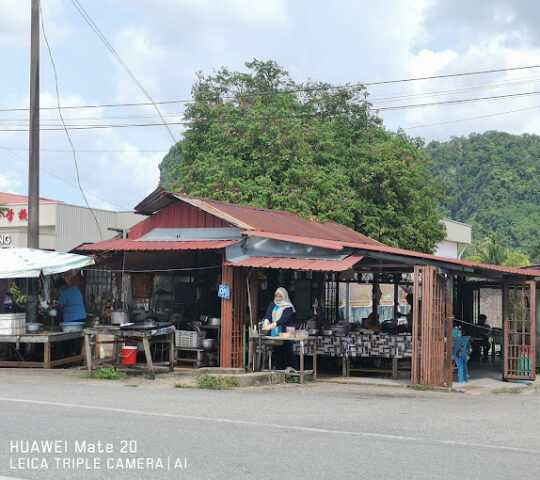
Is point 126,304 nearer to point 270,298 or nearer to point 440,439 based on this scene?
point 270,298

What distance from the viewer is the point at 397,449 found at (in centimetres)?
819

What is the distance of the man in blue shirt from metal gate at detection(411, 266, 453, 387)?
24.5 feet

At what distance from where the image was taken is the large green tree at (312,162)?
93.5 feet

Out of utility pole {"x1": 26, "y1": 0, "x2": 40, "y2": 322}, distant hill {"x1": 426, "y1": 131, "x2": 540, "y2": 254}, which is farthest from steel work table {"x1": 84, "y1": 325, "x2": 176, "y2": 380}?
distant hill {"x1": 426, "y1": 131, "x2": 540, "y2": 254}

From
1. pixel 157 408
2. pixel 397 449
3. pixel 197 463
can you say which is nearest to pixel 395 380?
pixel 157 408

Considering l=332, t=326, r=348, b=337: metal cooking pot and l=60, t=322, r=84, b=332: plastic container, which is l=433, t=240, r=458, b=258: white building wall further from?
l=60, t=322, r=84, b=332: plastic container

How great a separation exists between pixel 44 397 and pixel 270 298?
8.21m

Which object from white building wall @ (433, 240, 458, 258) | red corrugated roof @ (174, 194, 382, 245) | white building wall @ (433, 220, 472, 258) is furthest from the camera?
white building wall @ (433, 220, 472, 258)

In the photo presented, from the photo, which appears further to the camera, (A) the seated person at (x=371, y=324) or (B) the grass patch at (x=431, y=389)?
(A) the seated person at (x=371, y=324)

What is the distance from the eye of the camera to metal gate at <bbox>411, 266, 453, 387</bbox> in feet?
50.6

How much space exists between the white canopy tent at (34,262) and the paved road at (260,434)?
408 centimetres

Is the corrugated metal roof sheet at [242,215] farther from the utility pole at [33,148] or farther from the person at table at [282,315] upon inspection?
the utility pole at [33,148]

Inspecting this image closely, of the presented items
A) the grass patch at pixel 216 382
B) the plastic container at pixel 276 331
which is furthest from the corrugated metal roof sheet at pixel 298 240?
the grass patch at pixel 216 382

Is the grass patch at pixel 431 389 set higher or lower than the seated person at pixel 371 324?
lower
